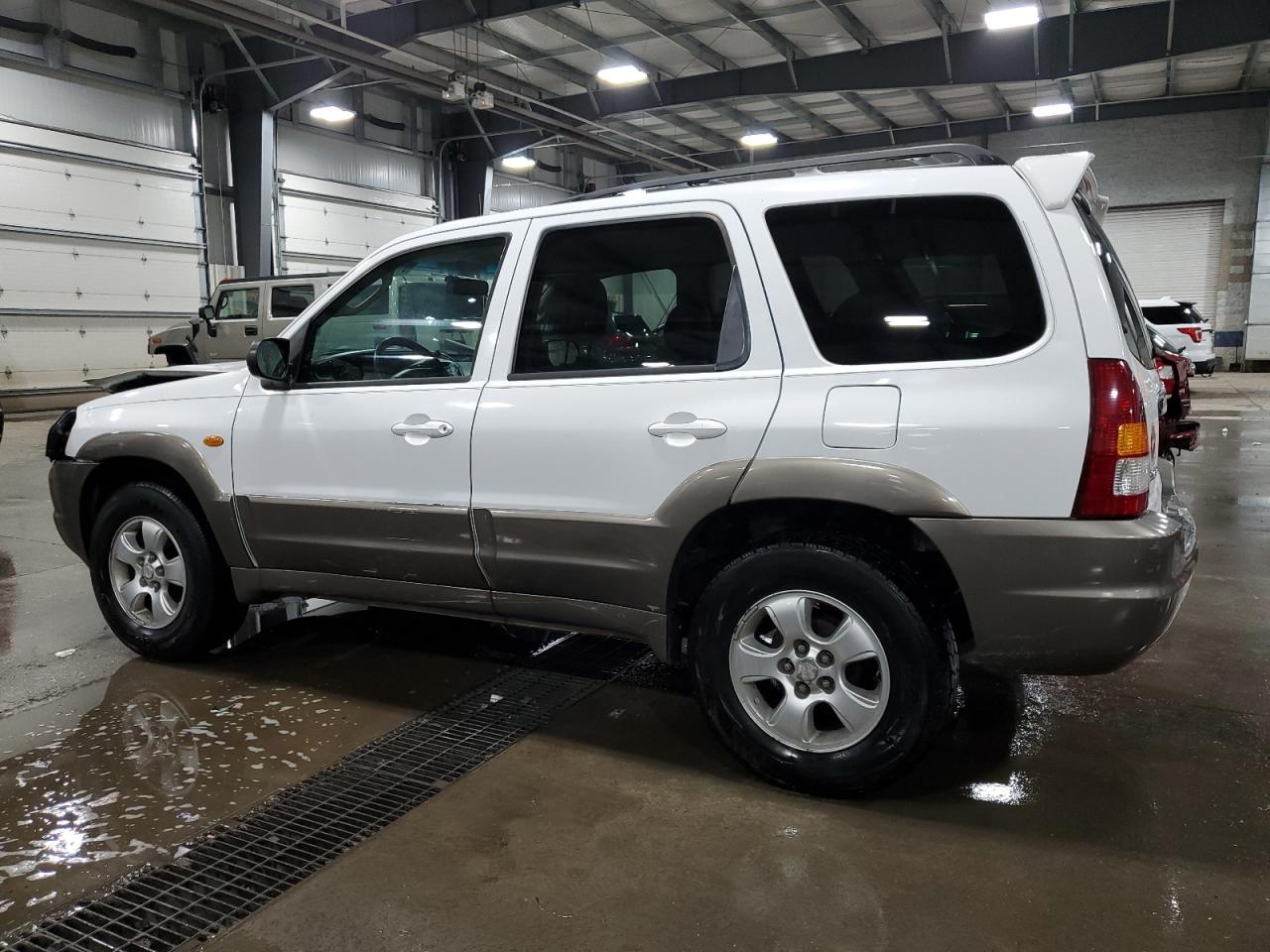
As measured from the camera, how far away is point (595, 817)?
2678mm

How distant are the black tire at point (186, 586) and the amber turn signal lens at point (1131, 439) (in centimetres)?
324

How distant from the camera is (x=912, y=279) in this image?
8.48 feet

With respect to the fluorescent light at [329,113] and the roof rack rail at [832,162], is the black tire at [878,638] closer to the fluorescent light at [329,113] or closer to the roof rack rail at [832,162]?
the roof rack rail at [832,162]

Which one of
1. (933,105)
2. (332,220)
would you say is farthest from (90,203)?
(933,105)

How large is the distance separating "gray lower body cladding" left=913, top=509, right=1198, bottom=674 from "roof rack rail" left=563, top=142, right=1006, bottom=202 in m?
1.03

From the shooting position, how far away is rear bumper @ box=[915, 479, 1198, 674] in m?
2.39

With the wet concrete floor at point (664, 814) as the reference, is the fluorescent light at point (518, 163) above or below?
above

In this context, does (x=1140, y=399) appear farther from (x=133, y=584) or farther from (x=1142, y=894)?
(x=133, y=584)

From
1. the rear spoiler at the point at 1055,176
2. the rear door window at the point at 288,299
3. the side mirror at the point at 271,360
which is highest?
the rear door window at the point at 288,299

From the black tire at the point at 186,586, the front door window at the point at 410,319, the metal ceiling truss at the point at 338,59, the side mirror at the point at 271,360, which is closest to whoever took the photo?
the front door window at the point at 410,319

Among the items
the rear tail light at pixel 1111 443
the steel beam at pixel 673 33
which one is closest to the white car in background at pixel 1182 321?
the steel beam at pixel 673 33

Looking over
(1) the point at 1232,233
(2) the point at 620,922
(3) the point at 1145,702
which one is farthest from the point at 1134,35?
(2) the point at 620,922

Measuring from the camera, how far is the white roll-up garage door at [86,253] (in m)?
15.2

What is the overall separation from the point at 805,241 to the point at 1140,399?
0.99 meters
